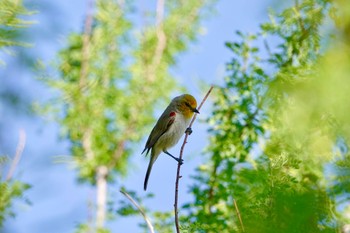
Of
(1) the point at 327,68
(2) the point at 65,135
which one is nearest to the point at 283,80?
(1) the point at 327,68

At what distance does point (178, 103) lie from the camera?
402 cm

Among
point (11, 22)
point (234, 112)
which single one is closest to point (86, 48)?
point (234, 112)

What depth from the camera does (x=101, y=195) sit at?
528 centimetres

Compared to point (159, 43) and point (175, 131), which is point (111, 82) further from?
point (175, 131)

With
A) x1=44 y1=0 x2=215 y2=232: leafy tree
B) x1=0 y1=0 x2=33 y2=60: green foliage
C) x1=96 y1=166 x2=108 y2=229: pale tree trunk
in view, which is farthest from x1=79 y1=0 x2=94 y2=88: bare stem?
x1=0 y1=0 x2=33 y2=60: green foliage

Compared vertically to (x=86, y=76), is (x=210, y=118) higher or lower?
lower

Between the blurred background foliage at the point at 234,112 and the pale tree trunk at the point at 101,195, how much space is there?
0.04 ft

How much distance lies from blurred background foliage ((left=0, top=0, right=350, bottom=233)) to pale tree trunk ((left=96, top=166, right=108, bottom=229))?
1cm

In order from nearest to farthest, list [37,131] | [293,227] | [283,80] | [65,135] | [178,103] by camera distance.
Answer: [293,227] → [283,80] → [178,103] → [37,131] → [65,135]

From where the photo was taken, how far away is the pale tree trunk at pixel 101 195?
4984mm

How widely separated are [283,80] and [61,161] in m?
4.67

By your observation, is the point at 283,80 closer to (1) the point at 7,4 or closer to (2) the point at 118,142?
(1) the point at 7,4

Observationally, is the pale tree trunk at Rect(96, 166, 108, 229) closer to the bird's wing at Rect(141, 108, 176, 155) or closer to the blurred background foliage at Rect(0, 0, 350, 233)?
the blurred background foliage at Rect(0, 0, 350, 233)

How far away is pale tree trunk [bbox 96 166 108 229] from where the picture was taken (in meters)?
4.98
